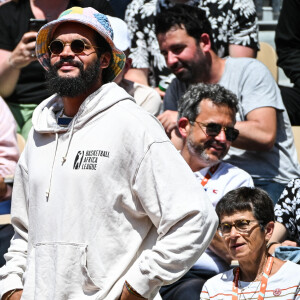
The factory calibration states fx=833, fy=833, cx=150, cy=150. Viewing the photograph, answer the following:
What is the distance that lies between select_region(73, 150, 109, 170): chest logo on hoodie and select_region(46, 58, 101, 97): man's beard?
309 millimetres

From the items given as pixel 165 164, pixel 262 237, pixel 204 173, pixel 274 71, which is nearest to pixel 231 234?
pixel 262 237

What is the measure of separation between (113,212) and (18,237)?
2.09 ft

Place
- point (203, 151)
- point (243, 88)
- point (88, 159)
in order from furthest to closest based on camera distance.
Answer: point (243, 88) → point (203, 151) → point (88, 159)

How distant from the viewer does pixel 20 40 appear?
625 centimetres

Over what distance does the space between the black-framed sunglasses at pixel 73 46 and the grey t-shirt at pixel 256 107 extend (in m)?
2.36

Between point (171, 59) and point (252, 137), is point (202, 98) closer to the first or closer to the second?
point (252, 137)

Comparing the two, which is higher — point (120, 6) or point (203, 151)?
point (203, 151)

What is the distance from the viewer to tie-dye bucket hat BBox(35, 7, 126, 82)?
3447 mm

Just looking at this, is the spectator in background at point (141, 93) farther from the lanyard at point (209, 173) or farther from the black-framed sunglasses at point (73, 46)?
the black-framed sunglasses at point (73, 46)

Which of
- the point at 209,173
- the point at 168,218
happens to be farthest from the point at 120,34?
the point at 168,218

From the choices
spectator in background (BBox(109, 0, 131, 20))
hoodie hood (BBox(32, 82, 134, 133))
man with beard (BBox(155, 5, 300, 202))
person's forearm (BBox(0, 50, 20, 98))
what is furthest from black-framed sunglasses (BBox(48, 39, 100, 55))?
spectator in background (BBox(109, 0, 131, 20))

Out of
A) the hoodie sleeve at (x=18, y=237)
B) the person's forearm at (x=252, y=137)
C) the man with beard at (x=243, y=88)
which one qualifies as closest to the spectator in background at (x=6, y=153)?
the man with beard at (x=243, y=88)

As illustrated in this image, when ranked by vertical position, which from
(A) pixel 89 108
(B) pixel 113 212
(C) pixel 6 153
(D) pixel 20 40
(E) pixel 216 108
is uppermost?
(A) pixel 89 108

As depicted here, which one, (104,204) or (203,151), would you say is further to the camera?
(203,151)
